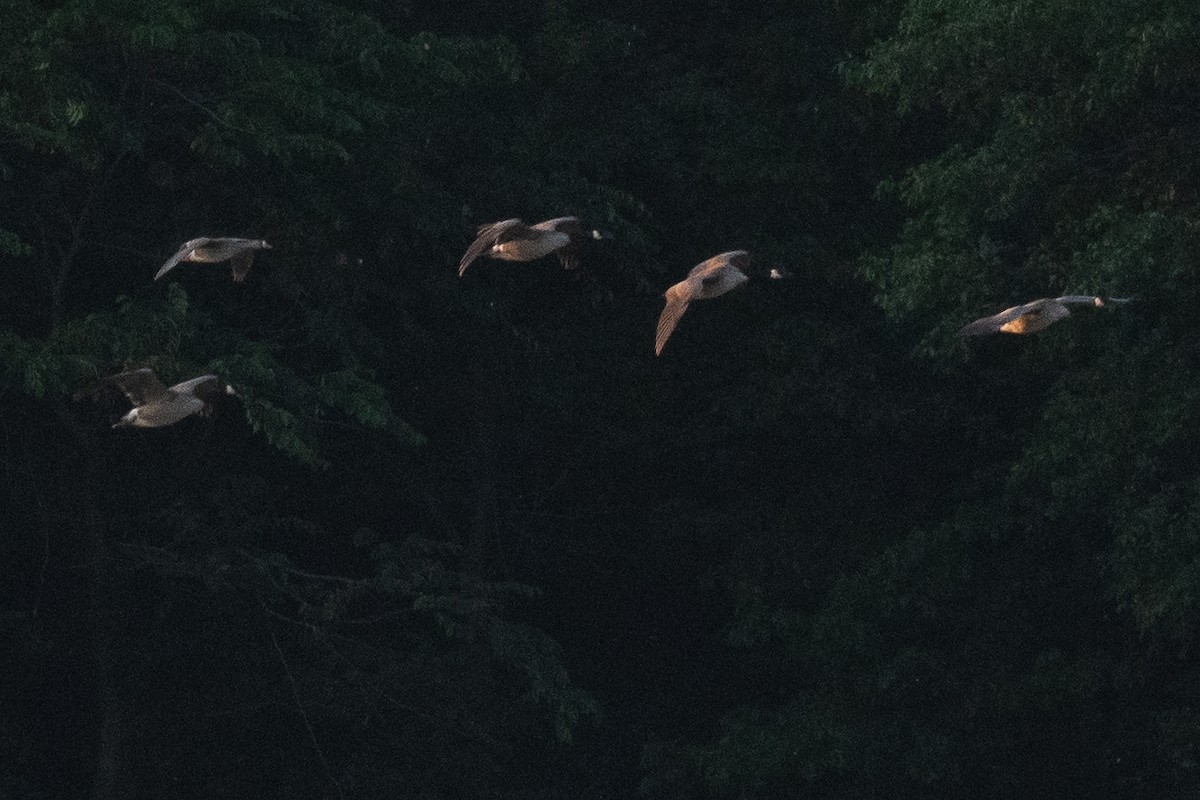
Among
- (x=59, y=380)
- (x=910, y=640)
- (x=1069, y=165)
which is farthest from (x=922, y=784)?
(x=59, y=380)

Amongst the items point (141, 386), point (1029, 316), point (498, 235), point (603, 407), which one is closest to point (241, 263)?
point (141, 386)

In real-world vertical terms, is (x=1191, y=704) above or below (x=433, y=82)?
below

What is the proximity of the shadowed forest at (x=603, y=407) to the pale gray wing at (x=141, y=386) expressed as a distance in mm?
1908

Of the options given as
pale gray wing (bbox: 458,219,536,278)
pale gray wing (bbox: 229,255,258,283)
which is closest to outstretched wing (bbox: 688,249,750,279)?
pale gray wing (bbox: 458,219,536,278)

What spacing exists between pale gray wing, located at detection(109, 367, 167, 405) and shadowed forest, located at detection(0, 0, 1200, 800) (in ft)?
6.26

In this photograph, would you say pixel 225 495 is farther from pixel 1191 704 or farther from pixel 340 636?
pixel 1191 704

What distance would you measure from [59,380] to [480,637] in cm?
411

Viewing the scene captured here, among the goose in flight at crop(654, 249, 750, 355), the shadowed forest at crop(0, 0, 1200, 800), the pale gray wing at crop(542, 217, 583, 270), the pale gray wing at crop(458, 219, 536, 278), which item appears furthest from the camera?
the shadowed forest at crop(0, 0, 1200, 800)

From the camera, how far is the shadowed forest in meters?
13.6

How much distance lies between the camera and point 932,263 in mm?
14031

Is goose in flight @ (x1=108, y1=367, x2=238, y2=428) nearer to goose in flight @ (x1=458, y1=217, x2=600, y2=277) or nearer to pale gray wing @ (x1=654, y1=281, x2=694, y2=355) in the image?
goose in flight @ (x1=458, y1=217, x2=600, y2=277)

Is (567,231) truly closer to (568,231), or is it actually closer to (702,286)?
(568,231)

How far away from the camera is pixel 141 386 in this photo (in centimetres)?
1065

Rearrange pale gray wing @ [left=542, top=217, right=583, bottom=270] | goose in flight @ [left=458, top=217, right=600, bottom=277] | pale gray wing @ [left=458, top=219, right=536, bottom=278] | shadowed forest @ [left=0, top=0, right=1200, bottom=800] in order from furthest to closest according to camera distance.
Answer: shadowed forest @ [left=0, top=0, right=1200, bottom=800], pale gray wing @ [left=542, top=217, right=583, bottom=270], goose in flight @ [left=458, top=217, right=600, bottom=277], pale gray wing @ [left=458, top=219, right=536, bottom=278]
